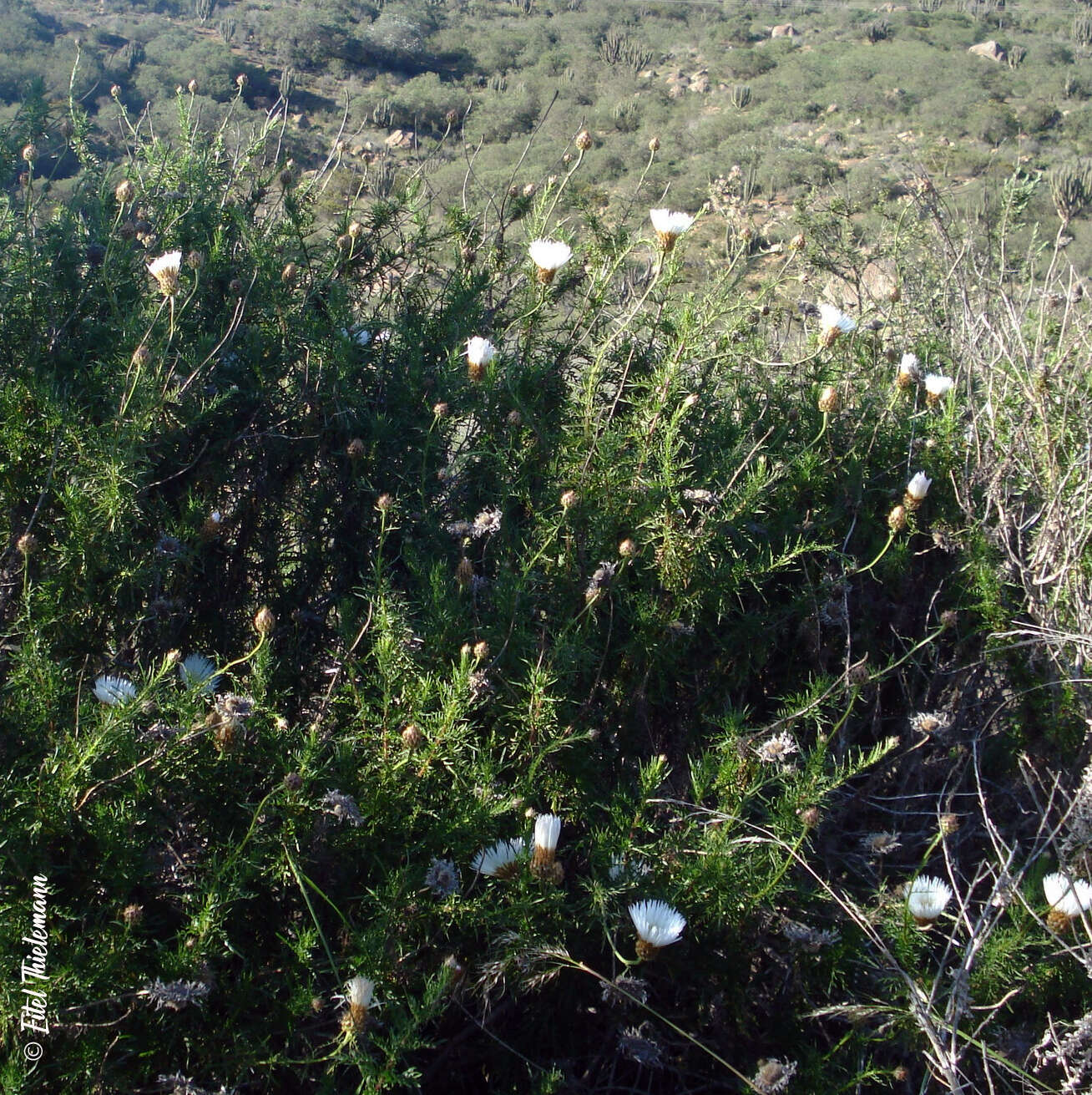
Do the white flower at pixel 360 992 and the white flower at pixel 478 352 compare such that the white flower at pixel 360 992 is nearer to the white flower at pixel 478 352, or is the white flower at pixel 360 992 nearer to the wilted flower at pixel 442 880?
the wilted flower at pixel 442 880

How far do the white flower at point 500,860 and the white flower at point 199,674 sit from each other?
0.53 meters

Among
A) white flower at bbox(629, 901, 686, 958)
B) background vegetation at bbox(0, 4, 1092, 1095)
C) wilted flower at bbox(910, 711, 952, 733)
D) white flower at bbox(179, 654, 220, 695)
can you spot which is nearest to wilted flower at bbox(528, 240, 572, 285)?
background vegetation at bbox(0, 4, 1092, 1095)

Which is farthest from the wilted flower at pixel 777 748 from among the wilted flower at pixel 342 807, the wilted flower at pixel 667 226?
the wilted flower at pixel 667 226

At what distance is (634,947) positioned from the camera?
62.1 inches

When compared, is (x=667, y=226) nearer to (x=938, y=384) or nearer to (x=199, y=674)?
(x=938, y=384)

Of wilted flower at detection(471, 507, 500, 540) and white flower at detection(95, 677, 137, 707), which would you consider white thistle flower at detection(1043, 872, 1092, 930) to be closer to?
wilted flower at detection(471, 507, 500, 540)

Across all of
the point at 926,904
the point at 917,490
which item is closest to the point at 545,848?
the point at 926,904

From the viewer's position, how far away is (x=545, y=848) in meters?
1.50

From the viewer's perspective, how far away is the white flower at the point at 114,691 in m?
1.51

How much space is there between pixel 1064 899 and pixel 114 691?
170cm

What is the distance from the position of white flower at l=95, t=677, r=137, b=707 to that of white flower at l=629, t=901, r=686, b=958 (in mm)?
898

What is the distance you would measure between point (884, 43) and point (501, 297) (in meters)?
22.3

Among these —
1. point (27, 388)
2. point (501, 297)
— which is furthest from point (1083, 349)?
point (27, 388)

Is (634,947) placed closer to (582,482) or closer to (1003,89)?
(582,482)
